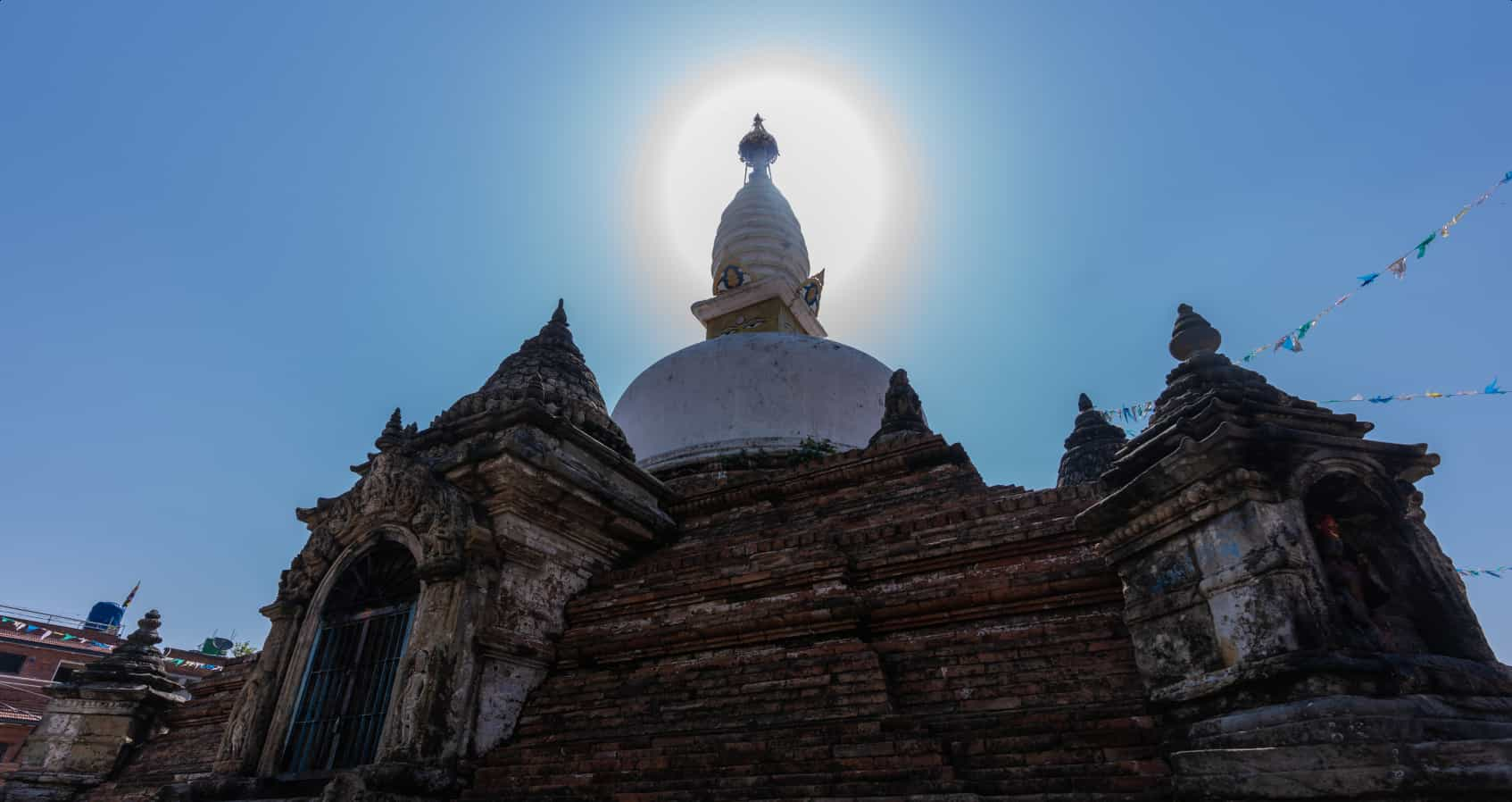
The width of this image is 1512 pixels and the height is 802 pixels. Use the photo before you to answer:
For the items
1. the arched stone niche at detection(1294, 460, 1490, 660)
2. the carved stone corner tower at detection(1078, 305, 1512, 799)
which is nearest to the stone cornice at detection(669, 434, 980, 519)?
the carved stone corner tower at detection(1078, 305, 1512, 799)

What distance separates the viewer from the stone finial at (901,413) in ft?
42.7

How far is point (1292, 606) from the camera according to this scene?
4738mm

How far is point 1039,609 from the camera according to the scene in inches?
251

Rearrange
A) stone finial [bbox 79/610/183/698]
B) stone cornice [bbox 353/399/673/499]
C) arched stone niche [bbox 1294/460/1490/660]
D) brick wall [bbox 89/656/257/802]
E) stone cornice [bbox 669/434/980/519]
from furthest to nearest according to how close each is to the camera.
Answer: stone finial [bbox 79/610/183/698] < brick wall [bbox 89/656/257/802] < stone cornice [bbox 669/434/980/519] < stone cornice [bbox 353/399/673/499] < arched stone niche [bbox 1294/460/1490/660]

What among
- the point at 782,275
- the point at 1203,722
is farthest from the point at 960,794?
the point at 782,275

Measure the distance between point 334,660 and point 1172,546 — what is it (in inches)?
317

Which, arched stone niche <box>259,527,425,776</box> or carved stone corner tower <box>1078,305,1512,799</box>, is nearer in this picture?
carved stone corner tower <box>1078,305,1512,799</box>

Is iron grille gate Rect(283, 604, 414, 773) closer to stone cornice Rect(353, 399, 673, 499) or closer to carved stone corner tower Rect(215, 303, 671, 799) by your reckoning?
carved stone corner tower Rect(215, 303, 671, 799)

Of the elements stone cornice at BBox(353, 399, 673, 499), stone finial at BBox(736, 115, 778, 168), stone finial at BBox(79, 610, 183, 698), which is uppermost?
stone finial at BBox(736, 115, 778, 168)

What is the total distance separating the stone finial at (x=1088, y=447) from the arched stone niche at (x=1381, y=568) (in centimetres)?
1029

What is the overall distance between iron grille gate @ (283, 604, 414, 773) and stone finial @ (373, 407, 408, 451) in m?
2.14

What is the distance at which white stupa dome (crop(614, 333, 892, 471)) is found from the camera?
16.7 m

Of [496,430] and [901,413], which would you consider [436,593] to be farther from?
[901,413]

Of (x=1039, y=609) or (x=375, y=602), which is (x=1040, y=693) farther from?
(x=375, y=602)
